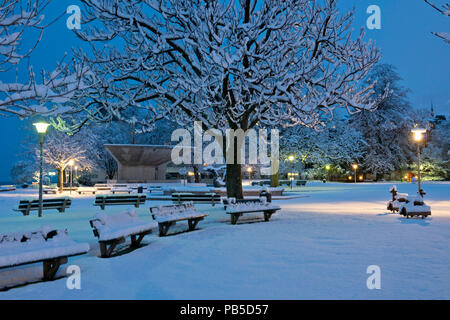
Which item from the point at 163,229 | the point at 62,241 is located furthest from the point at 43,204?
the point at 62,241

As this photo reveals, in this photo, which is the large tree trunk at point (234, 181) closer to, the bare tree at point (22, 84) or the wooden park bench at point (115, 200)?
the wooden park bench at point (115, 200)

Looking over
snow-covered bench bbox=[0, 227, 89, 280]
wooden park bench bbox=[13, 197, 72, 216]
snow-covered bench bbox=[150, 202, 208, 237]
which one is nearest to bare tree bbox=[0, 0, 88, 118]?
snow-covered bench bbox=[0, 227, 89, 280]

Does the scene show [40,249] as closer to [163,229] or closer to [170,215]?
[163,229]

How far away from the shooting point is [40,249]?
16.8 feet

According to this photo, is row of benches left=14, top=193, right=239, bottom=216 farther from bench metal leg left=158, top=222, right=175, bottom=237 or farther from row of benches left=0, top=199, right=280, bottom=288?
bench metal leg left=158, top=222, right=175, bottom=237

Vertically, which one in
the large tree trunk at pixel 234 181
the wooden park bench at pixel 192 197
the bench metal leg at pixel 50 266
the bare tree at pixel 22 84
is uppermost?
the bare tree at pixel 22 84

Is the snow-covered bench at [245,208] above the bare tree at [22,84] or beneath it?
beneath

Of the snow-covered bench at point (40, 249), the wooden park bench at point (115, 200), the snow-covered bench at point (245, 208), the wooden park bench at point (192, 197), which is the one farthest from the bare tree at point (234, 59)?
the snow-covered bench at point (40, 249)

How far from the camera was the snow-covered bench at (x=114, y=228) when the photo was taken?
6.46 meters

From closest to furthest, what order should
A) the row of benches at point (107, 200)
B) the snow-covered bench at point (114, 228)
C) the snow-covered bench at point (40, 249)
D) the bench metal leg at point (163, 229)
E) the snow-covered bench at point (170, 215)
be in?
the snow-covered bench at point (40, 249), the snow-covered bench at point (114, 228), the snow-covered bench at point (170, 215), the bench metal leg at point (163, 229), the row of benches at point (107, 200)

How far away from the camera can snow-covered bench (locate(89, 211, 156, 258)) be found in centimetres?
646

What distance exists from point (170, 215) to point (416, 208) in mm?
8821

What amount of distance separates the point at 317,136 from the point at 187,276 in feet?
93.7

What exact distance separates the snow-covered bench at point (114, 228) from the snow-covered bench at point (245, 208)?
3.87 metres
